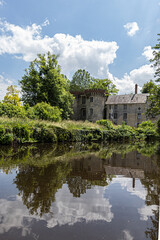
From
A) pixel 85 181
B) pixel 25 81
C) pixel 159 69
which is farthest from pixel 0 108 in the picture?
pixel 159 69

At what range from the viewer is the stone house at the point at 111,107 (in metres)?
37.9

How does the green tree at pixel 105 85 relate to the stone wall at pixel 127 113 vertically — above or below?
above

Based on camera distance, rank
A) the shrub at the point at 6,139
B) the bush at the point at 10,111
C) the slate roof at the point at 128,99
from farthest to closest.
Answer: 1. the slate roof at the point at 128,99
2. the bush at the point at 10,111
3. the shrub at the point at 6,139

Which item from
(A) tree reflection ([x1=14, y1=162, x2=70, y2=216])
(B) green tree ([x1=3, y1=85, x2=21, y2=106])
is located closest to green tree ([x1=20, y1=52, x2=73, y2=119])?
(B) green tree ([x1=3, y1=85, x2=21, y2=106])

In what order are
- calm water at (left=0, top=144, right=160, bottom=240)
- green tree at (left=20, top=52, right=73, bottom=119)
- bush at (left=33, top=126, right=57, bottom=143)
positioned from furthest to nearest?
1. green tree at (left=20, top=52, right=73, bottom=119)
2. bush at (left=33, top=126, right=57, bottom=143)
3. calm water at (left=0, top=144, right=160, bottom=240)

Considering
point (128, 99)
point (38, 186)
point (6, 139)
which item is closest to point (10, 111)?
point (6, 139)

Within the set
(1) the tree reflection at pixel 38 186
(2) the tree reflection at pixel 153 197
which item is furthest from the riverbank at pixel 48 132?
(2) the tree reflection at pixel 153 197

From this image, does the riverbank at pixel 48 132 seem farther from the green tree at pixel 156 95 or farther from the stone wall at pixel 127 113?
the stone wall at pixel 127 113

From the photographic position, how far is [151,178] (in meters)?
4.19

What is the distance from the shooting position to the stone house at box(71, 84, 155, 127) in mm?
37938

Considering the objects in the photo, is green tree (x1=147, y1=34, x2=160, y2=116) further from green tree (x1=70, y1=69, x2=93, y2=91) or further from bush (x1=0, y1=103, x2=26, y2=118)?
green tree (x1=70, y1=69, x2=93, y2=91)

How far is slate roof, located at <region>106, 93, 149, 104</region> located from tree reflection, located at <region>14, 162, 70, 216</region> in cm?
3641

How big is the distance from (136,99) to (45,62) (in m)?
21.8

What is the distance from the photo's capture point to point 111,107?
1564 inches
